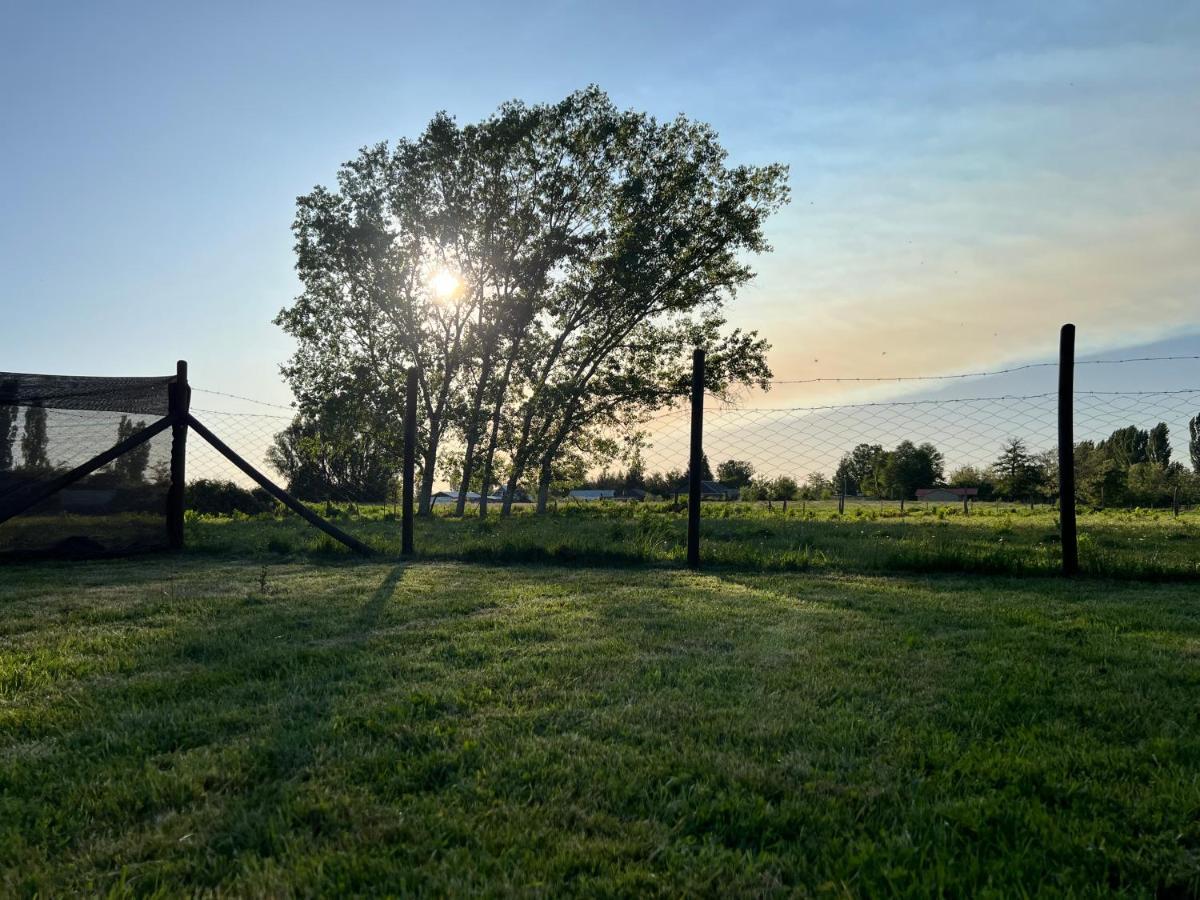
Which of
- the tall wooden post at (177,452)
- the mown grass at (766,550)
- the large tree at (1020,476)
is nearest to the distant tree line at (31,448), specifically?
the tall wooden post at (177,452)

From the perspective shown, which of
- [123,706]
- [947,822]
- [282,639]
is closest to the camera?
[947,822]

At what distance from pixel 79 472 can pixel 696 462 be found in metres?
7.37

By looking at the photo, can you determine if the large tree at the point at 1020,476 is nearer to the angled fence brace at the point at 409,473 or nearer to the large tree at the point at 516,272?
the large tree at the point at 516,272

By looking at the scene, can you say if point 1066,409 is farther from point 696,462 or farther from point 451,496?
point 451,496

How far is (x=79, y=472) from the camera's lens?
866 cm

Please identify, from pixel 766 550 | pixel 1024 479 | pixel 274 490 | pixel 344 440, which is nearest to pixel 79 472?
pixel 274 490

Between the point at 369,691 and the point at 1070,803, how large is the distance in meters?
2.67

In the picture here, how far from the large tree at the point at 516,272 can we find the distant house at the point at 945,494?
47311 mm

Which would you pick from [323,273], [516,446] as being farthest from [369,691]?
[323,273]

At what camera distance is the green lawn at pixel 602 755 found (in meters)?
1.84

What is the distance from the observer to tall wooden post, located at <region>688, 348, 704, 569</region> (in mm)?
8523

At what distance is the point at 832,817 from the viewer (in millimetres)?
2082

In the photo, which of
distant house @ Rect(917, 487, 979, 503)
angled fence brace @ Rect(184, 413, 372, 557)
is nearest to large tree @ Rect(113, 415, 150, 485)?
angled fence brace @ Rect(184, 413, 372, 557)

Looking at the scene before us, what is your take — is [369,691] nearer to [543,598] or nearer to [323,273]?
[543,598]
